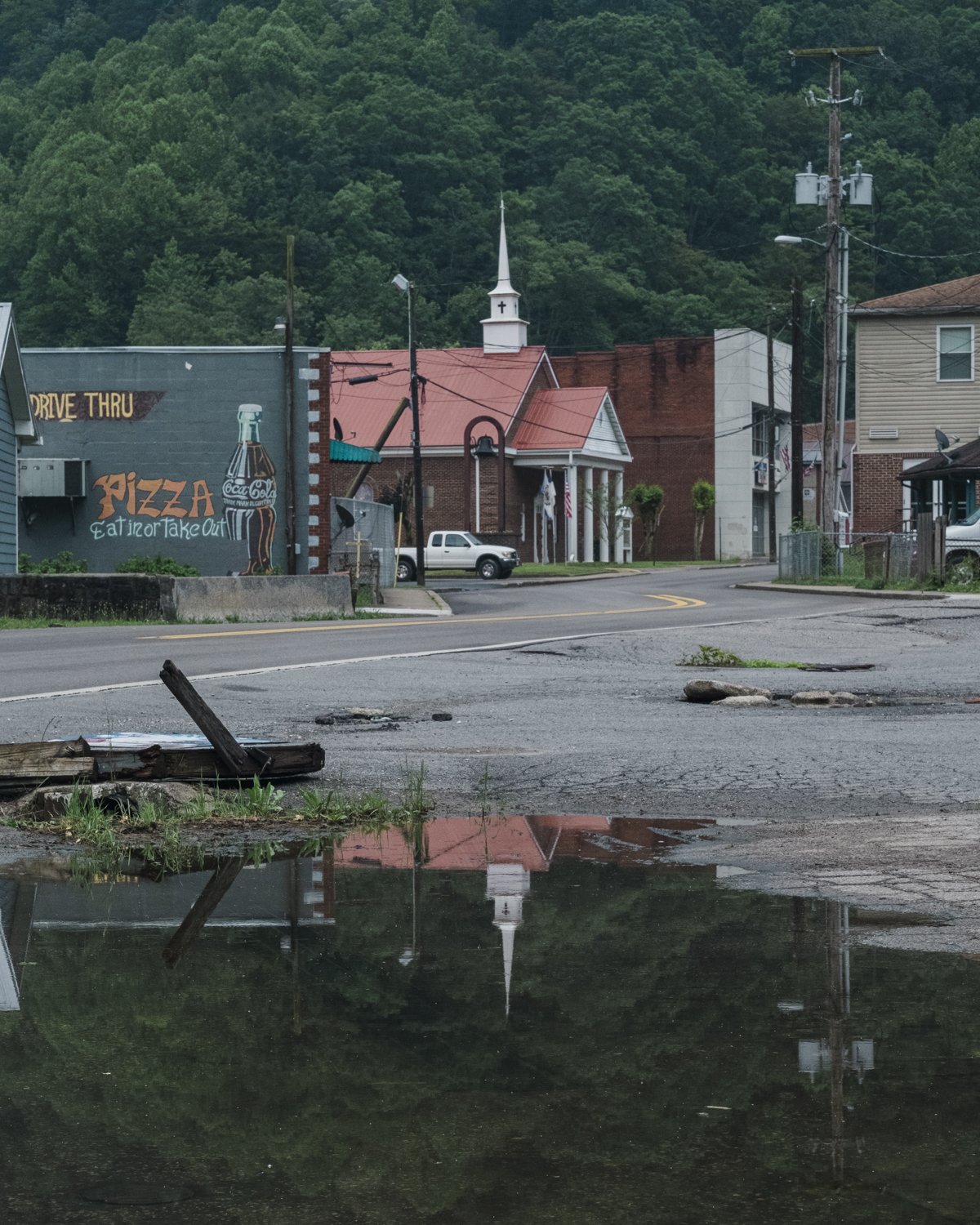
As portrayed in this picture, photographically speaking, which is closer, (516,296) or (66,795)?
(66,795)

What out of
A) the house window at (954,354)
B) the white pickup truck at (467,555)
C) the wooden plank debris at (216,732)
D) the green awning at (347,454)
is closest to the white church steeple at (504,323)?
the white pickup truck at (467,555)

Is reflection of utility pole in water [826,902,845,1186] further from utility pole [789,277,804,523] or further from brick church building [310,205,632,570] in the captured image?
brick church building [310,205,632,570]

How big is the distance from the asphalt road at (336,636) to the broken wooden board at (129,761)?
17.7 ft

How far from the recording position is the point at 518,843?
816 cm

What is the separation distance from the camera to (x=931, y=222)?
9144cm

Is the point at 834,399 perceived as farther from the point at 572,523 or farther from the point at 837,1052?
the point at 837,1052

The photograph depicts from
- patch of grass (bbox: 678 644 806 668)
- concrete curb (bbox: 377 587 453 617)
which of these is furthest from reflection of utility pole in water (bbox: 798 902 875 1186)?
concrete curb (bbox: 377 587 453 617)

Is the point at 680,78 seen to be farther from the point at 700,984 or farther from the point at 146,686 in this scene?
the point at 700,984

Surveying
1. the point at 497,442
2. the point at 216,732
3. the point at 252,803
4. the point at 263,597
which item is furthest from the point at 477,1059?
the point at 497,442

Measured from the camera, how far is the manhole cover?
3596mm

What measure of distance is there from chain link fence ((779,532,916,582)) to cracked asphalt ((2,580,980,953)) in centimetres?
1651

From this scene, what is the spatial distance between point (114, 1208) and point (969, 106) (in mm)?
105100

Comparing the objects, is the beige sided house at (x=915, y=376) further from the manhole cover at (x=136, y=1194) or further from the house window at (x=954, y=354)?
the manhole cover at (x=136, y=1194)

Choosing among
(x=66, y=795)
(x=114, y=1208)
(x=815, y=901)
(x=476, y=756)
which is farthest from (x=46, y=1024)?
(x=476, y=756)
